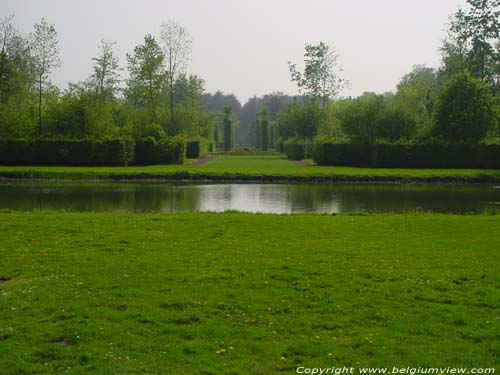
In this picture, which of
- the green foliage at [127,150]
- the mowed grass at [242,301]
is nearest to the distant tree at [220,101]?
the green foliage at [127,150]

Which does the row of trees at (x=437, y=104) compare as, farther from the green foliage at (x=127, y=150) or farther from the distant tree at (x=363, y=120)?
the green foliage at (x=127, y=150)

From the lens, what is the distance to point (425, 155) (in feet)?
135

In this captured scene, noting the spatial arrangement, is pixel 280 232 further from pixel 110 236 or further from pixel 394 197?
pixel 394 197

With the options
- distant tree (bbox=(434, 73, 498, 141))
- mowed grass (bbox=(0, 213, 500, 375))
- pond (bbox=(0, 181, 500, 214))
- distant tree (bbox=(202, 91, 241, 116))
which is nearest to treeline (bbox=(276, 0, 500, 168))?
distant tree (bbox=(434, 73, 498, 141))

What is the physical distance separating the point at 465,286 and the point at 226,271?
3608mm

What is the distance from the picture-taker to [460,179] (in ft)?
110

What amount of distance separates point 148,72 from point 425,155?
29.6 metres

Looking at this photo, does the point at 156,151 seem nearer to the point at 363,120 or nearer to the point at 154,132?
the point at 154,132

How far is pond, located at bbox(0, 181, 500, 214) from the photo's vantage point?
2011cm

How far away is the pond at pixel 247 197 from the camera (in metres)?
20.1

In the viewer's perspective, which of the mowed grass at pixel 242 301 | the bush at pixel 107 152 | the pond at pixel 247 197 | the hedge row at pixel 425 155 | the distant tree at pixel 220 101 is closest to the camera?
the mowed grass at pixel 242 301

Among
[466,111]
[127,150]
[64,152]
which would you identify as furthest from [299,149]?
[64,152]

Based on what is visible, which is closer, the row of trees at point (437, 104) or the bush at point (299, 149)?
the row of trees at point (437, 104)

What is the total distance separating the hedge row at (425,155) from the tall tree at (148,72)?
74.5 ft
